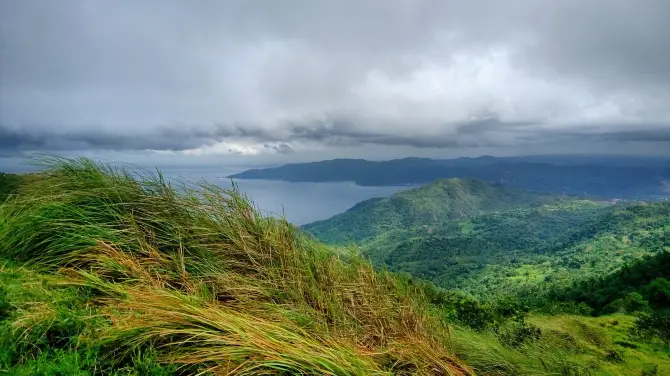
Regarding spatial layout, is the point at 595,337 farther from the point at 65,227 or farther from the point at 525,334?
the point at 65,227

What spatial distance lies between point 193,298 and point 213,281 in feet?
1.56

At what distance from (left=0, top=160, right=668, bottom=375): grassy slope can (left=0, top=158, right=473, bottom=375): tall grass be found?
0.01m

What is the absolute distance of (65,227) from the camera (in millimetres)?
3336

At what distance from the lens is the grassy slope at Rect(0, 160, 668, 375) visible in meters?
2.18

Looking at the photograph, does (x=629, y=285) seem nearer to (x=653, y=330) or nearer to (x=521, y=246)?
(x=653, y=330)

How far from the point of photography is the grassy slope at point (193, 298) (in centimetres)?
218

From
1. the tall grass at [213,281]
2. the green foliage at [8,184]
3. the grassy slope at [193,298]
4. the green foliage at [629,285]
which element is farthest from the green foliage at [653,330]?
the green foliage at [629,285]

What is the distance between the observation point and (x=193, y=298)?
8.57 feet

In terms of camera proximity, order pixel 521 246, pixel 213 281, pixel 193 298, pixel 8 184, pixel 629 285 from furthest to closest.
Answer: pixel 521 246, pixel 629 285, pixel 8 184, pixel 213 281, pixel 193 298

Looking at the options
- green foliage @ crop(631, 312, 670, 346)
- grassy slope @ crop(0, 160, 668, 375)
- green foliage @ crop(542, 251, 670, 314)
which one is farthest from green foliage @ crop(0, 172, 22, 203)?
green foliage @ crop(542, 251, 670, 314)

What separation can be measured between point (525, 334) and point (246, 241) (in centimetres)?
369

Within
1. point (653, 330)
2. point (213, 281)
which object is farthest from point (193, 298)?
point (653, 330)

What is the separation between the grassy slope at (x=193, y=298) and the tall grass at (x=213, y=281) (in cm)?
1

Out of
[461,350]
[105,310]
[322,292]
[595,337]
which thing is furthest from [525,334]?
[105,310]
